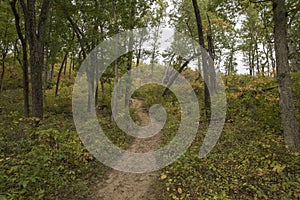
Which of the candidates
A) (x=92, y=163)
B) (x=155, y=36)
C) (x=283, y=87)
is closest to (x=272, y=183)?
(x=283, y=87)

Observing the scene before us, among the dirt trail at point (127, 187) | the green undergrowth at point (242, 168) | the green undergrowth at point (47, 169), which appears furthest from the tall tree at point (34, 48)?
the green undergrowth at point (242, 168)

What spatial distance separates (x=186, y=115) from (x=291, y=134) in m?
6.00

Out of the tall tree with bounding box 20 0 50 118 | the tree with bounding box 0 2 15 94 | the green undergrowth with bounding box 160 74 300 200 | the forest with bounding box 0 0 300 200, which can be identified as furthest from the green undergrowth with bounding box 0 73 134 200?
the tree with bounding box 0 2 15 94

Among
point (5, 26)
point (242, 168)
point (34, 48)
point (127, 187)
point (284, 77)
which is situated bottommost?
point (127, 187)

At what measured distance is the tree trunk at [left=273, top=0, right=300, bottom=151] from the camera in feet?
20.0

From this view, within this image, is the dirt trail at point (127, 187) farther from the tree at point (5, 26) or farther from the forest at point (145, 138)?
the tree at point (5, 26)

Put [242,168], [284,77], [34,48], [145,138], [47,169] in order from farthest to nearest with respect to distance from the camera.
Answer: [145,138]
[34,48]
[284,77]
[242,168]
[47,169]

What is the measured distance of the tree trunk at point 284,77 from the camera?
6102 mm

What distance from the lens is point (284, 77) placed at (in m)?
6.14

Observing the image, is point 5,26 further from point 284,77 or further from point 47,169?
point 284,77

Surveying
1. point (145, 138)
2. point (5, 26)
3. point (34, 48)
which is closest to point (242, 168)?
point (145, 138)

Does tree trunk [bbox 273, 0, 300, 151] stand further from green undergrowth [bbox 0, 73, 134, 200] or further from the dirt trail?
green undergrowth [bbox 0, 73, 134, 200]

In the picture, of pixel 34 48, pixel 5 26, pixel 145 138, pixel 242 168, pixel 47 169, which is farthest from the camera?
pixel 5 26

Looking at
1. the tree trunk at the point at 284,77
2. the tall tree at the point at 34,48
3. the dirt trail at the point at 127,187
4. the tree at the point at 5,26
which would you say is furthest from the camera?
the tree at the point at 5,26
